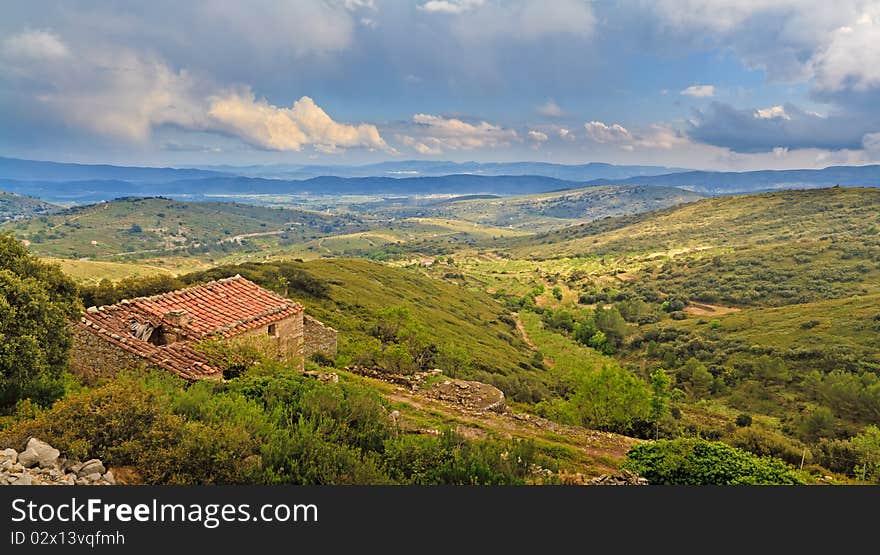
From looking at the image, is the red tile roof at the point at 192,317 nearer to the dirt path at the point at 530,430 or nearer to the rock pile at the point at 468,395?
the dirt path at the point at 530,430

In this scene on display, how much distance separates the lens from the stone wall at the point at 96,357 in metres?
14.4

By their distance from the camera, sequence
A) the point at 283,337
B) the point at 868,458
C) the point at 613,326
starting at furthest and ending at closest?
the point at 613,326, the point at 283,337, the point at 868,458

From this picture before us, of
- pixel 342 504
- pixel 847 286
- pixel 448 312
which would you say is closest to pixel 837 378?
pixel 448 312

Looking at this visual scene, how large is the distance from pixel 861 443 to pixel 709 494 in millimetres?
17769

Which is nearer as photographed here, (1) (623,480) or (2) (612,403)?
(1) (623,480)

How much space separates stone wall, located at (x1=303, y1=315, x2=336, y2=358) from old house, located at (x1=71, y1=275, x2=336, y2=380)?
5.93 feet

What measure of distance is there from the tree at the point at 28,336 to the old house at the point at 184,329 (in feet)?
6.58

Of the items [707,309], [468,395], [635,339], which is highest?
[468,395]

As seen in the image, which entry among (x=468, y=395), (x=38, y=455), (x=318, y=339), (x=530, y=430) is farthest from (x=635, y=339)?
(x=38, y=455)

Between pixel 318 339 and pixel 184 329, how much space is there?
8.42 m

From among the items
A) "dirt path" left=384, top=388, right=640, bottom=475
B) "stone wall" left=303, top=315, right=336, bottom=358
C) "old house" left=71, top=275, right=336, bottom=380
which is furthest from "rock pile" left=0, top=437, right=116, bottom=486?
"stone wall" left=303, top=315, right=336, bottom=358

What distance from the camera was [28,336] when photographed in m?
10.7

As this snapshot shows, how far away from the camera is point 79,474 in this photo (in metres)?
7.07

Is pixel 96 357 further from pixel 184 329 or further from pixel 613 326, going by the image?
pixel 613 326
